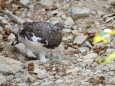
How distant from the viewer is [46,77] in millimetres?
5527

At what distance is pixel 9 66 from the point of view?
570 cm

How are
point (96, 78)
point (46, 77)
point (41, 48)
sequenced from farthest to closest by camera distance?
point (41, 48) < point (46, 77) < point (96, 78)

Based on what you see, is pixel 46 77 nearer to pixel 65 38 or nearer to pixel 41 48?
pixel 41 48

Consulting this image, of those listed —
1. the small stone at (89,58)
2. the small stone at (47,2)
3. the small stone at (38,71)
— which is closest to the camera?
the small stone at (38,71)

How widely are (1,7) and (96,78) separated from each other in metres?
4.68

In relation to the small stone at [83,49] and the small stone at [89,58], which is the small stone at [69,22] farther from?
the small stone at [89,58]

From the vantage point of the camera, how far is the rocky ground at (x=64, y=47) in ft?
17.6

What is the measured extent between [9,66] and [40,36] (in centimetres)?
82

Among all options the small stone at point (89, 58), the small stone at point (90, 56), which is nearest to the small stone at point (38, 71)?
the small stone at point (89, 58)

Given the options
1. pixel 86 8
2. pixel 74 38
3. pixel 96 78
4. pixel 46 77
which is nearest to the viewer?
pixel 96 78

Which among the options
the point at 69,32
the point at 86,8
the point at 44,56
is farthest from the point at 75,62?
the point at 86,8

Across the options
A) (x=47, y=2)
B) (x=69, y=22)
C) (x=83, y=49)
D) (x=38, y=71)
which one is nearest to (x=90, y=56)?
(x=83, y=49)

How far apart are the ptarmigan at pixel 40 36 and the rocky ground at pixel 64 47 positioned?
0.36 m

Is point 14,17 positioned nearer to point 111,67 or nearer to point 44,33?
point 44,33
